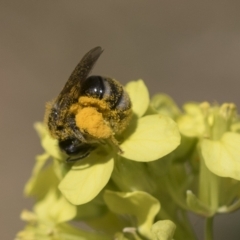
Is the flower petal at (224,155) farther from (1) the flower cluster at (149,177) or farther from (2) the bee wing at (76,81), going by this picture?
(2) the bee wing at (76,81)

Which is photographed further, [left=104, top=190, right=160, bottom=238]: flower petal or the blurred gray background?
the blurred gray background

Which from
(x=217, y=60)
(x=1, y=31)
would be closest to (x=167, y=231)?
(x=217, y=60)

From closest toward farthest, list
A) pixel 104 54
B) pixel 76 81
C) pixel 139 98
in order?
pixel 76 81
pixel 139 98
pixel 104 54

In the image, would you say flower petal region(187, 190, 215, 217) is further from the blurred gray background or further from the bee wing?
the blurred gray background

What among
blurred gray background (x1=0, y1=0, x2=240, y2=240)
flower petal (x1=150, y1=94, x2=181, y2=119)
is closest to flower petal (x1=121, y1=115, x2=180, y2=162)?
flower petal (x1=150, y1=94, x2=181, y2=119)

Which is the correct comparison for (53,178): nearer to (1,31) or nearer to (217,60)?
(217,60)

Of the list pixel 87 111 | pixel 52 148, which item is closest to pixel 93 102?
pixel 87 111

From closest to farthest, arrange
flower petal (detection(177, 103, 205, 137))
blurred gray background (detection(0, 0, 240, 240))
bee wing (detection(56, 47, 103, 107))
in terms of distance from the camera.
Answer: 1. bee wing (detection(56, 47, 103, 107))
2. flower petal (detection(177, 103, 205, 137))
3. blurred gray background (detection(0, 0, 240, 240))

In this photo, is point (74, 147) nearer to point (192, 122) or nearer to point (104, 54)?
point (192, 122)
